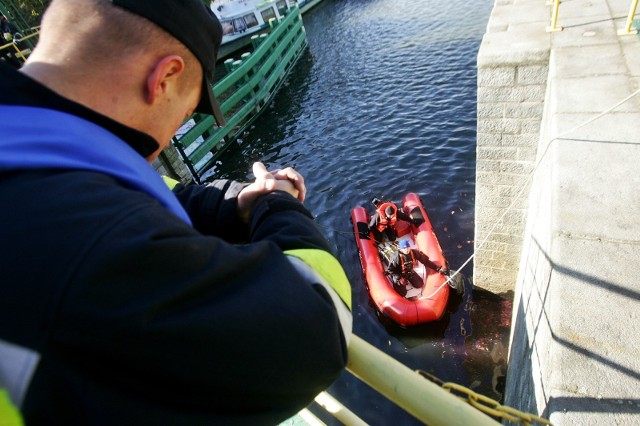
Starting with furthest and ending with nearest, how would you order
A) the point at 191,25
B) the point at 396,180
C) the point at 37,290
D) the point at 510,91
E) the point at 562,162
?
the point at 396,180 < the point at 510,91 < the point at 562,162 < the point at 191,25 < the point at 37,290

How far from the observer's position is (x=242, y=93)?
47.2 ft

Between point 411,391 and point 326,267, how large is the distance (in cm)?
40

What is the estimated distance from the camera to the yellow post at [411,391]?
0.91 m

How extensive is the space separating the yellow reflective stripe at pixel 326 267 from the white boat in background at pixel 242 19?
26.8 m

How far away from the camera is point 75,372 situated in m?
0.60

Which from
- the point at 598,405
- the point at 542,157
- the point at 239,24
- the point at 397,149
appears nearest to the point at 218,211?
the point at 598,405

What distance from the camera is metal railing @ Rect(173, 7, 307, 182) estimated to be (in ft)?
39.9

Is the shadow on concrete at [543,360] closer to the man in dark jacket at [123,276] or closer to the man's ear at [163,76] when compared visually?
the man in dark jacket at [123,276]

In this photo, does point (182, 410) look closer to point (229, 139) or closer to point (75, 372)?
point (75, 372)

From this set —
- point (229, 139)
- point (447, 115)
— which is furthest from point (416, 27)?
point (229, 139)

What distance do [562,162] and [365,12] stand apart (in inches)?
1132

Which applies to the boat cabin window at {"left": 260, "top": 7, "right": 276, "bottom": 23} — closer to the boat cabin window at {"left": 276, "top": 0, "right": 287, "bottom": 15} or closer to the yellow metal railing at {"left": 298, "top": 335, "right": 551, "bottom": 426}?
the boat cabin window at {"left": 276, "top": 0, "right": 287, "bottom": 15}

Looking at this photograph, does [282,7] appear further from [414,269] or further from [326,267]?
[326,267]

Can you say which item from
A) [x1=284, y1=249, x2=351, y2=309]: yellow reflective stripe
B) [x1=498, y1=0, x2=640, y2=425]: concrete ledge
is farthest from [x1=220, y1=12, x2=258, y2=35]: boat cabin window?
[x1=284, y1=249, x2=351, y2=309]: yellow reflective stripe
